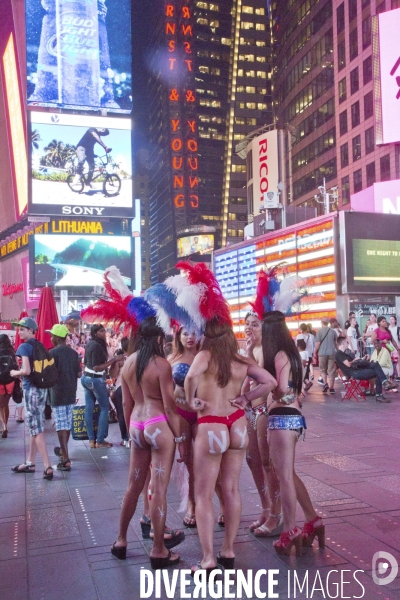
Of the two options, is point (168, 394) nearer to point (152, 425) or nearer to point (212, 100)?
point (152, 425)

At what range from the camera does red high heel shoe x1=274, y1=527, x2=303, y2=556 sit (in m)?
4.23

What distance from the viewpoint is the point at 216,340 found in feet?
13.4

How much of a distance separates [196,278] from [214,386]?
81cm

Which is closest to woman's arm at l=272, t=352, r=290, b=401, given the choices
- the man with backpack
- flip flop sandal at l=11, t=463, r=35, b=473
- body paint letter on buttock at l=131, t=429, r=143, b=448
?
body paint letter on buttock at l=131, t=429, r=143, b=448

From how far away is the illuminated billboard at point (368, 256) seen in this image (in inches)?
777

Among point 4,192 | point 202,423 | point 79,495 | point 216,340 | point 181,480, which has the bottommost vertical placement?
point 79,495

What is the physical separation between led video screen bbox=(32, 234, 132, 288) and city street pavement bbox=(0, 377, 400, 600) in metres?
34.7

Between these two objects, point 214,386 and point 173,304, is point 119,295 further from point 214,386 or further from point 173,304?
point 214,386

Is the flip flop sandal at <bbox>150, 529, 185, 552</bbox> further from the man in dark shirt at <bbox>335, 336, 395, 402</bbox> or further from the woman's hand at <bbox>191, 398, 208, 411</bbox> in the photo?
the man in dark shirt at <bbox>335, 336, 395, 402</bbox>

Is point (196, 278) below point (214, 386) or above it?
above

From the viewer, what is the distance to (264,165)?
113 feet

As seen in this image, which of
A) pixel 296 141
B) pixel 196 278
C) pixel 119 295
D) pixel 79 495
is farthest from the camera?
pixel 296 141

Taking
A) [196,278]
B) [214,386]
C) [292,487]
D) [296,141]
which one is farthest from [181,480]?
[296,141]

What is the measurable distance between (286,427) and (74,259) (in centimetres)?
3984
